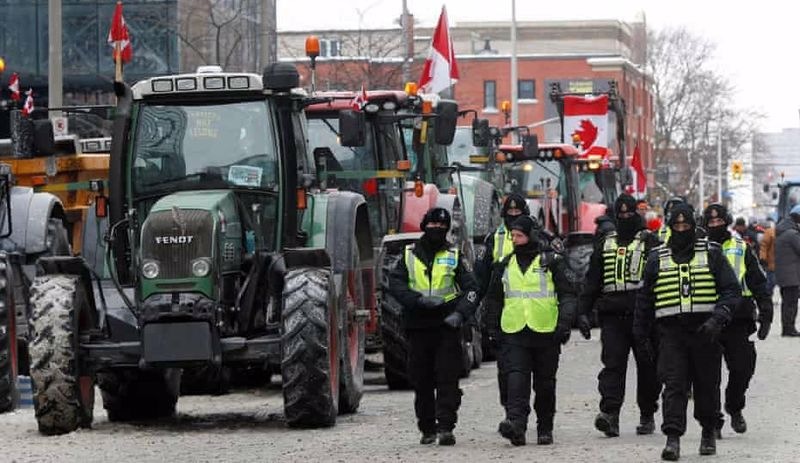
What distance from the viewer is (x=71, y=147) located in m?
22.2

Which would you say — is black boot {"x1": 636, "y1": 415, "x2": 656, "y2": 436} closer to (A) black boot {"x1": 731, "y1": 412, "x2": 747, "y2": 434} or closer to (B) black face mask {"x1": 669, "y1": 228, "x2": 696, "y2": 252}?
(A) black boot {"x1": 731, "y1": 412, "x2": 747, "y2": 434}

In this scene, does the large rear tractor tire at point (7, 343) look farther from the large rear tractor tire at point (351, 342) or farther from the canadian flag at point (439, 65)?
the canadian flag at point (439, 65)

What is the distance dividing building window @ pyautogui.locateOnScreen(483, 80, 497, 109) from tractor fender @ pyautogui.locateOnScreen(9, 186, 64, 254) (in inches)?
3391

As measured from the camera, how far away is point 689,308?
43.7 ft

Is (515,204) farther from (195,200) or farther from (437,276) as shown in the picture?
(195,200)

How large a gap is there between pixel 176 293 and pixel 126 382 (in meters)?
2.00

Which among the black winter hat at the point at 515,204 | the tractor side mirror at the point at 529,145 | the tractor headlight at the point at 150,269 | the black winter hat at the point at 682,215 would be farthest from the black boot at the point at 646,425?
the tractor side mirror at the point at 529,145

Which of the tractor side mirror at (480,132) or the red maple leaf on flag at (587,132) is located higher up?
the red maple leaf on flag at (587,132)

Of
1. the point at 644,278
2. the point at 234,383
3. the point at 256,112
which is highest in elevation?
the point at 256,112

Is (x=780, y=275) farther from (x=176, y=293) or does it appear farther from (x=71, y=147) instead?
(x=176, y=293)

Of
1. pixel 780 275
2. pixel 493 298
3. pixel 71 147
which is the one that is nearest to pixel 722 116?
pixel 780 275

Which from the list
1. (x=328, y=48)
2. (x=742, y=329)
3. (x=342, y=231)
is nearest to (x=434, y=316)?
(x=742, y=329)

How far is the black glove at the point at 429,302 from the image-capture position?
14242mm

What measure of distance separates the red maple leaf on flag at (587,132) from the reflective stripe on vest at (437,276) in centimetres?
2632
